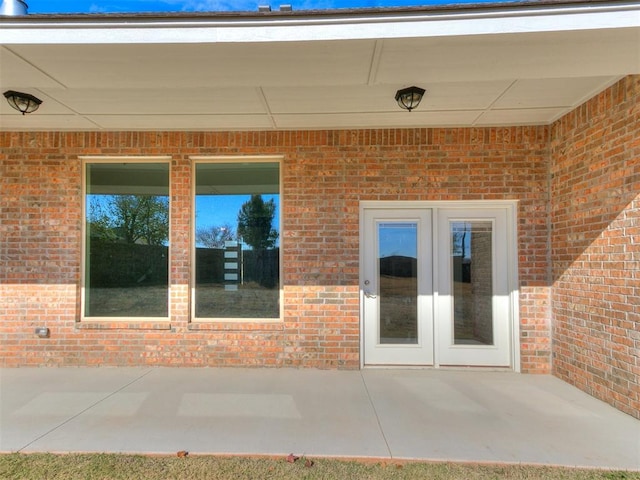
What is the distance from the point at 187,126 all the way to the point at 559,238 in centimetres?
499

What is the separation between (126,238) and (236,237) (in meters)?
1.56

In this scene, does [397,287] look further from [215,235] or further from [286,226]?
[215,235]

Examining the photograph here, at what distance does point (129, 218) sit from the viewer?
5246 mm

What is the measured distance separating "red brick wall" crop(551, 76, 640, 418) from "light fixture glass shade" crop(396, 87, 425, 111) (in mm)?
1946

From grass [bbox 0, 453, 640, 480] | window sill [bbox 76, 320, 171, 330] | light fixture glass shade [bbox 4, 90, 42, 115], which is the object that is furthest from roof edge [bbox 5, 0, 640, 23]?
window sill [bbox 76, 320, 171, 330]

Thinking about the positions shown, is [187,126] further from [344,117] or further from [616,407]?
[616,407]

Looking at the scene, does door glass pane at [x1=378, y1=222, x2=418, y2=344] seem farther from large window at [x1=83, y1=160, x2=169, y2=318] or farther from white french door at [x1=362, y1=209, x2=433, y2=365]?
large window at [x1=83, y1=160, x2=169, y2=318]

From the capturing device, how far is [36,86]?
3.55m

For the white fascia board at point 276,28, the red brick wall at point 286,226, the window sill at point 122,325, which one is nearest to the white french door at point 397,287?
the red brick wall at point 286,226

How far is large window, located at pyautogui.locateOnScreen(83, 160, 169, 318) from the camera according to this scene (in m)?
5.16

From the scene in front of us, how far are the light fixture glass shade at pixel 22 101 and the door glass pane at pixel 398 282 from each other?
424cm

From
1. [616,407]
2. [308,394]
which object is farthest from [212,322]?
[616,407]

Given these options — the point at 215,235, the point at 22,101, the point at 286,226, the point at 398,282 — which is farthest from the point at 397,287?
the point at 22,101

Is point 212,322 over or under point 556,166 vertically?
under
